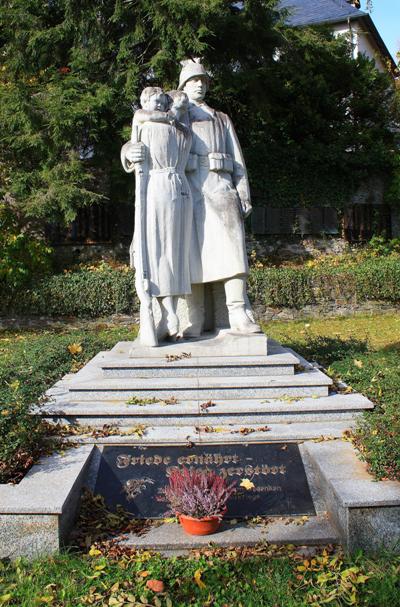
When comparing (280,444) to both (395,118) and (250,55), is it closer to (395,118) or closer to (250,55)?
(250,55)

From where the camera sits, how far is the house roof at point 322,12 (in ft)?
64.7

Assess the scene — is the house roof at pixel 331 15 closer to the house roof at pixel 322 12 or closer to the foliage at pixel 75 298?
the house roof at pixel 322 12

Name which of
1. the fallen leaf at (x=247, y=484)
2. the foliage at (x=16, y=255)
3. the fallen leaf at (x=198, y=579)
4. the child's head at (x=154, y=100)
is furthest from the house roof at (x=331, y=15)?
the fallen leaf at (x=198, y=579)

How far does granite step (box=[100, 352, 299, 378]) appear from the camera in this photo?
13.7 feet

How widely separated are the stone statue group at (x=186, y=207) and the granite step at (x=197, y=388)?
0.53m

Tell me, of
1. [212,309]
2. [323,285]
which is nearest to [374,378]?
[212,309]

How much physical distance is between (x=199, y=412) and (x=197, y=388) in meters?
0.28

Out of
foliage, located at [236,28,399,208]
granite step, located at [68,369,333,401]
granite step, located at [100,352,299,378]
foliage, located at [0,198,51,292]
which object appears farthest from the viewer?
foliage, located at [236,28,399,208]

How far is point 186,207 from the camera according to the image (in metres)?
4.62

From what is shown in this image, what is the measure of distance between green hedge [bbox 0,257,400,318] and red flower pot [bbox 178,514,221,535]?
8572 mm

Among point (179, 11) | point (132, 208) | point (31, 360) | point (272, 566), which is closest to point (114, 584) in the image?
point (272, 566)

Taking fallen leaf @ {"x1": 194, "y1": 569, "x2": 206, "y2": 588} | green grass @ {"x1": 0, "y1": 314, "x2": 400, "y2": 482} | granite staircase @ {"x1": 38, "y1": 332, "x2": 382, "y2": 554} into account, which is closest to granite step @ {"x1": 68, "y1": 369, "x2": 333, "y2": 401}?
granite staircase @ {"x1": 38, "y1": 332, "x2": 382, "y2": 554}

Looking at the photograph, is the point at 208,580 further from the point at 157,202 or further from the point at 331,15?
the point at 331,15

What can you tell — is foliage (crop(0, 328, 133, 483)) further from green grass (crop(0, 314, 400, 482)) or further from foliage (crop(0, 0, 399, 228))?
foliage (crop(0, 0, 399, 228))
